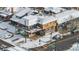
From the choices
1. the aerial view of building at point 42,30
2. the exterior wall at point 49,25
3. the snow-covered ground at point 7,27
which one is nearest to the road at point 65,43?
the aerial view of building at point 42,30

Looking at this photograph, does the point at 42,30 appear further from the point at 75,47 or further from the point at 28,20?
the point at 75,47

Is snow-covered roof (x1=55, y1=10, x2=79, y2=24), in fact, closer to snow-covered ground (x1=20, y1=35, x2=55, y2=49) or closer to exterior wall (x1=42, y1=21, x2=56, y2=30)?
exterior wall (x1=42, y1=21, x2=56, y2=30)

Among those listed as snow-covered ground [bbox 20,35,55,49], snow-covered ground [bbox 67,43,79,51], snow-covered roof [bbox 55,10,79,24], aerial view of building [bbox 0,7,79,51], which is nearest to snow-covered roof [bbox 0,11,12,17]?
aerial view of building [bbox 0,7,79,51]

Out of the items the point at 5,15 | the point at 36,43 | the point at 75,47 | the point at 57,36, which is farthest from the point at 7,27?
the point at 75,47

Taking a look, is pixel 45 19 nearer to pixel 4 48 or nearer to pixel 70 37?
pixel 70 37

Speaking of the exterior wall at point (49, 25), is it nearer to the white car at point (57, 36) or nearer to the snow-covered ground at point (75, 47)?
the white car at point (57, 36)

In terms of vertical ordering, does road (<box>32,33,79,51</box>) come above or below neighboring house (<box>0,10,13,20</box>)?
below
